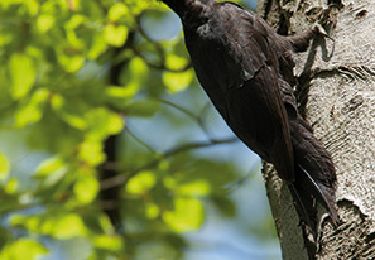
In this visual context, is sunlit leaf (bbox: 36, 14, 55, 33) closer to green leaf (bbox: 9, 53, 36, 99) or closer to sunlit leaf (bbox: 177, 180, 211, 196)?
green leaf (bbox: 9, 53, 36, 99)

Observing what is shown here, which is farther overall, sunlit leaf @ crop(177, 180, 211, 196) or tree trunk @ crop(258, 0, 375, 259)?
sunlit leaf @ crop(177, 180, 211, 196)

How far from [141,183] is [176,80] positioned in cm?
92

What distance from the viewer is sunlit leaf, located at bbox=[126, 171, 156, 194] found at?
5211 mm

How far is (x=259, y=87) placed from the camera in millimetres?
3279

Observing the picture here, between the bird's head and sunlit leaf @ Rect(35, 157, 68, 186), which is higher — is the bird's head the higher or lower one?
the higher one

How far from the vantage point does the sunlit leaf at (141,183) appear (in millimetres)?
5211

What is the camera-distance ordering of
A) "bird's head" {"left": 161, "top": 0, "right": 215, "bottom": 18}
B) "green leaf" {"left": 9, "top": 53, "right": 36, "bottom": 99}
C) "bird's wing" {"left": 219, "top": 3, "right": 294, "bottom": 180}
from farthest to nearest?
"green leaf" {"left": 9, "top": 53, "right": 36, "bottom": 99}, "bird's head" {"left": 161, "top": 0, "right": 215, "bottom": 18}, "bird's wing" {"left": 219, "top": 3, "right": 294, "bottom": 180}

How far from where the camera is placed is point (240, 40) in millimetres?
3436

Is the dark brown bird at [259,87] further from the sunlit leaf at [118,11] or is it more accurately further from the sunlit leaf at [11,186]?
the sunlit leaf at [11,186]

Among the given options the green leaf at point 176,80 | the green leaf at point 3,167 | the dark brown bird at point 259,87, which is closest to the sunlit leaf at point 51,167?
the green leaf at point 3,167

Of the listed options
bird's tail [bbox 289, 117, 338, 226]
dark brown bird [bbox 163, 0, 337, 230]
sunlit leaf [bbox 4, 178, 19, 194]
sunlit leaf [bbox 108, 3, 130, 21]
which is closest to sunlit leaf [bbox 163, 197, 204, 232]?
sunlit leaf [bbox 4, 178, 19, 194]

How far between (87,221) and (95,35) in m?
1.17

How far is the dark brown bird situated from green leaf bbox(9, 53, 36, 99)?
3.96 ft

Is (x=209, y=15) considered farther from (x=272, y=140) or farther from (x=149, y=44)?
(x=149, y=44)
